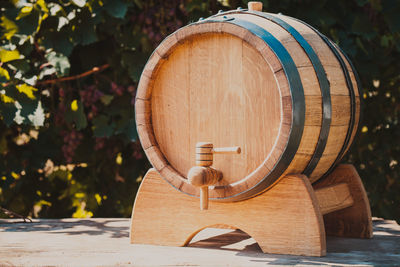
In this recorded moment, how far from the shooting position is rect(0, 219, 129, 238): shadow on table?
2.32 meters

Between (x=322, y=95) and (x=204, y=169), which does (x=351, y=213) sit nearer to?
(x=322, y=95)

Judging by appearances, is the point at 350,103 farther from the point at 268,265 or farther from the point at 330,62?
the point at 268,265

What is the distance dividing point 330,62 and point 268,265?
0.77 meters

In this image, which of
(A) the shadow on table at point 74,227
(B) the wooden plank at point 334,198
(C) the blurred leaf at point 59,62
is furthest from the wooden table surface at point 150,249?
(C) the blurred leaf at point 59,62

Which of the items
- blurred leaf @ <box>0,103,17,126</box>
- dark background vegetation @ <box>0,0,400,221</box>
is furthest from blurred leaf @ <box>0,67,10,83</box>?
blurred leaf @ <box>0,103,17,126</box>

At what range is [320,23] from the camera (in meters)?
2.91

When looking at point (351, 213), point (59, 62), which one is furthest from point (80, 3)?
point (351, 213)

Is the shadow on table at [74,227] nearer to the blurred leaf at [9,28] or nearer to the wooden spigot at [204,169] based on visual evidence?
the wooden spigot at [204,169]

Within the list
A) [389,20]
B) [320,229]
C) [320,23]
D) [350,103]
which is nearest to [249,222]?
[320,229]

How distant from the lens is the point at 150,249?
195cm

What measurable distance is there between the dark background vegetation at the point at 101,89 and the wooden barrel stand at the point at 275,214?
0.75 m

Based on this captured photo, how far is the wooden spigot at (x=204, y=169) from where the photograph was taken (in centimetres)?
176

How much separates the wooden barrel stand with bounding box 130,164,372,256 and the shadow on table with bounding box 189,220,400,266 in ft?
0.19

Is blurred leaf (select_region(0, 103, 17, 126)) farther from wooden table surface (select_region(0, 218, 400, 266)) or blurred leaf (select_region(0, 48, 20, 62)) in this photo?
wooden table surface (select_region(0, 218, 400, 266))
